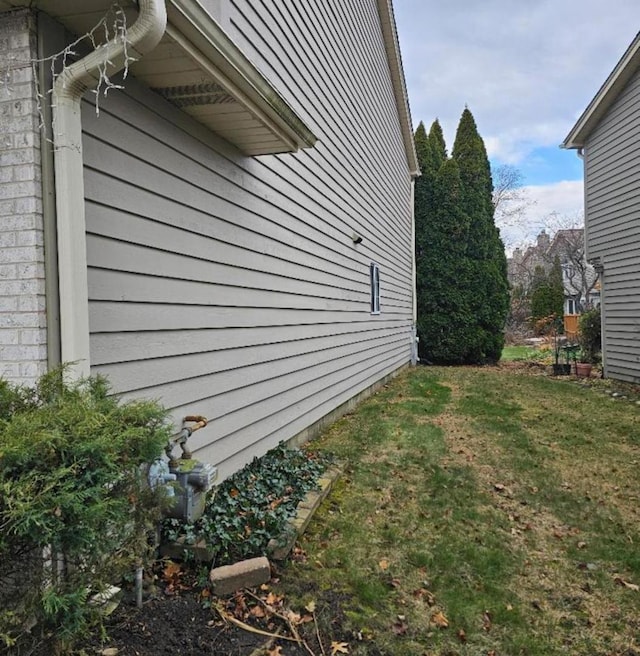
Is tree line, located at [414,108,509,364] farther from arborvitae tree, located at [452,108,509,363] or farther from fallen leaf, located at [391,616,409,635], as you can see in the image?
fallen leaf, located at [391,616,409,635]

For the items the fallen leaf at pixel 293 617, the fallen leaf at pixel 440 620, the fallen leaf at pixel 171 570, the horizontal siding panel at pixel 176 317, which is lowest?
the fallen leaf at pixel 440 620

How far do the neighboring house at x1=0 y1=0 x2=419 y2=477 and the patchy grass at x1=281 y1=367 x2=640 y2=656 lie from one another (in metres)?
1.04

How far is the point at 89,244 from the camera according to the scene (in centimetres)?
243

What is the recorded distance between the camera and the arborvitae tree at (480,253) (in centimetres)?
1473

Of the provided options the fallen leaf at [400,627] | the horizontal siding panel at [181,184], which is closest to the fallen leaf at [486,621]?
the fallen leaf at [400,627]

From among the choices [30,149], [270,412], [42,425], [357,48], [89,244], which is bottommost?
[270,412]

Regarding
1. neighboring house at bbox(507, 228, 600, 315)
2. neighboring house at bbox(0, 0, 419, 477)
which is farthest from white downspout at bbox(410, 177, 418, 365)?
neighboring house at bbox(507, 228, 600, 315)

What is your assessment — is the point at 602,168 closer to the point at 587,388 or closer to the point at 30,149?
the point at 587,388

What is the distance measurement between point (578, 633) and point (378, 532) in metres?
1.37

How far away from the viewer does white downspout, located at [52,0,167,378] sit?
2.11 metres

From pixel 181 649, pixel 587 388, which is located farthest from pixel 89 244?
pixel 587 388

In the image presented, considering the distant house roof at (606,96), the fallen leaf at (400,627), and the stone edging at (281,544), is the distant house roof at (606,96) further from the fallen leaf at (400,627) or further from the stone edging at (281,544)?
the fallen leaf at (400,627)

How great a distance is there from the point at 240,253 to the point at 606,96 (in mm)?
9982

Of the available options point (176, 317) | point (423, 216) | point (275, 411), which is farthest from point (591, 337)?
point (176, 317)
